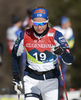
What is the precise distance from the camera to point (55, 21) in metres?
14.9

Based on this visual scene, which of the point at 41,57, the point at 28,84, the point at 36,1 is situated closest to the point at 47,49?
the point at 41,57

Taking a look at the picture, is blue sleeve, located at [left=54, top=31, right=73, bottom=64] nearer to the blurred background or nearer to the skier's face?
the skier's face

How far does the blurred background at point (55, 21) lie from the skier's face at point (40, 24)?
8.67 metres

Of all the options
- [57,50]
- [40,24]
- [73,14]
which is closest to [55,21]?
[73,14]

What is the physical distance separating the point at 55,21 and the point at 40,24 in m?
10.8

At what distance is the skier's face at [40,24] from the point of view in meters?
4.22

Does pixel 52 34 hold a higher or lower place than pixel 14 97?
higher

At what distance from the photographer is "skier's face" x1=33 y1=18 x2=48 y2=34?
166 inches

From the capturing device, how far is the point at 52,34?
14.1ft

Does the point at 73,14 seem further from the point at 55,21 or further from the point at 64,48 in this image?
the point at 64,48

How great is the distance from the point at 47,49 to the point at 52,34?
248mm

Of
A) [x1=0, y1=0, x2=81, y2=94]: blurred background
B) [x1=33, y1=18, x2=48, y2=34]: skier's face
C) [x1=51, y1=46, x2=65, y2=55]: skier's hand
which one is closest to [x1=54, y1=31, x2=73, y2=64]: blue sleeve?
[x1=51, y1=46, x2=65, y2=55]: skier's hand

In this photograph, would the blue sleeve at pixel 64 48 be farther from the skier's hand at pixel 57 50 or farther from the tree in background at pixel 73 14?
the tree in background at pixel 73 14

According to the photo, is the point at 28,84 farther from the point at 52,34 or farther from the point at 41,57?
the point at 52,34
